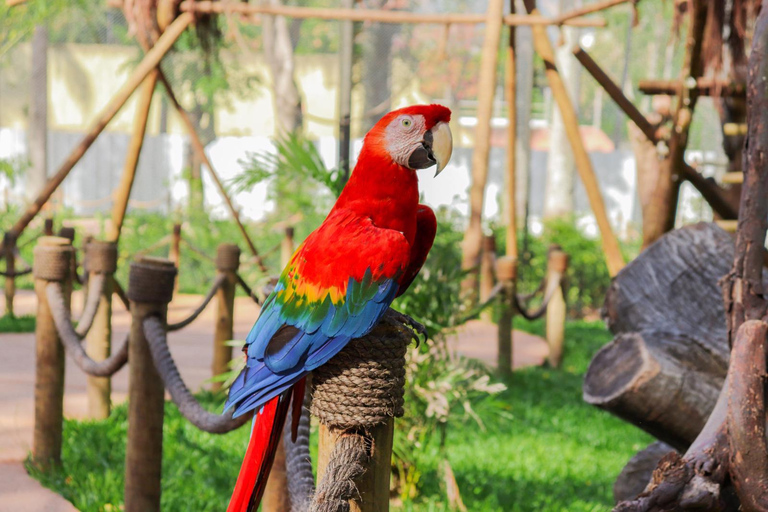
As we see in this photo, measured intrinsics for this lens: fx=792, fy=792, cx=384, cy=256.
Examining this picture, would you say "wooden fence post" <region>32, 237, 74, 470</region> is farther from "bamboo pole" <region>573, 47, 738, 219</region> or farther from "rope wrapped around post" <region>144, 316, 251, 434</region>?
"bamboo pole" <region>573, 47, 738, 219</region>

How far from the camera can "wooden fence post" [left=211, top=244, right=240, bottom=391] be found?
4.05m

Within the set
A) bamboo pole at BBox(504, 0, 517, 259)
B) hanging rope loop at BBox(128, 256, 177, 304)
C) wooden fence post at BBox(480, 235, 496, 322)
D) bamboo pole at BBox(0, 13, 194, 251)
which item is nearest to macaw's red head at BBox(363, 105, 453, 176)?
hanging rope loop at BBox(128, 256, 177, 304)

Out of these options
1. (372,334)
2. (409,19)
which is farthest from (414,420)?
(409,19)

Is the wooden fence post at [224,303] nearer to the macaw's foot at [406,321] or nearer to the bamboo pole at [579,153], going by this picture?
the bamboo pole at [579,153]

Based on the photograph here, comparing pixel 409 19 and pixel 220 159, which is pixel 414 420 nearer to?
pixel 409 19

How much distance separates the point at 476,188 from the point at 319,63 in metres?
8.95

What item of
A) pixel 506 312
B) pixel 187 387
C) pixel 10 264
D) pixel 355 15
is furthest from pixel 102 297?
pixel 10 264

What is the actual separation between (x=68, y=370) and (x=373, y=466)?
384cm

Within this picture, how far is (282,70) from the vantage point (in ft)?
33.9

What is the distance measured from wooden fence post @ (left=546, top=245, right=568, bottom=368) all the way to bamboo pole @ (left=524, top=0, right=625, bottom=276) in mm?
1085

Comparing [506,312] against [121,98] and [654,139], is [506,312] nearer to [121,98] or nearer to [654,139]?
[654,139]

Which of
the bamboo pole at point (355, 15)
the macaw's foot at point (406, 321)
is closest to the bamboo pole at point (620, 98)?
the bamboo pole at point (355, 15)

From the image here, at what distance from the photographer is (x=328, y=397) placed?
4.22ft

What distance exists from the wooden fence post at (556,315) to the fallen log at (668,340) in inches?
115
